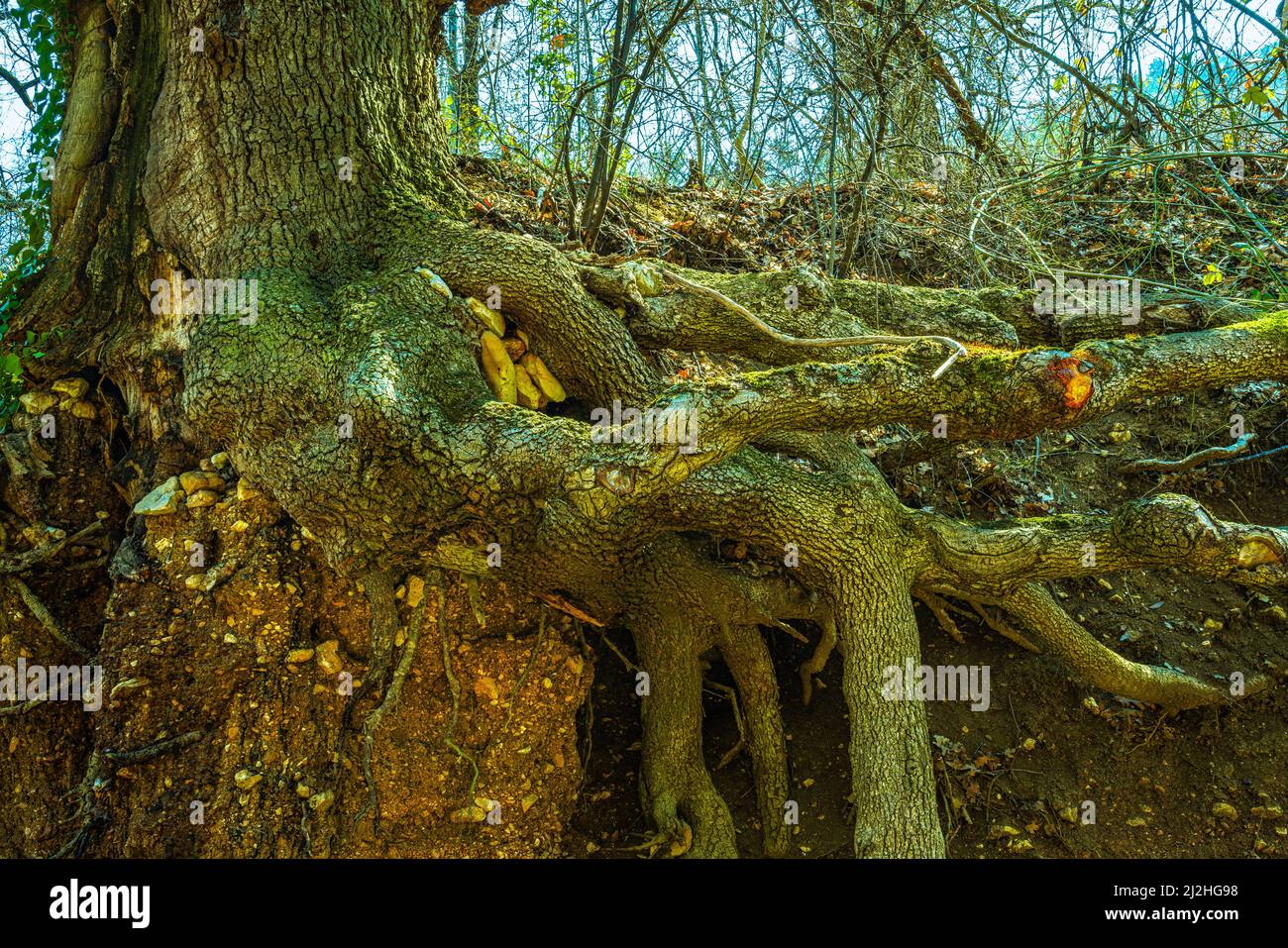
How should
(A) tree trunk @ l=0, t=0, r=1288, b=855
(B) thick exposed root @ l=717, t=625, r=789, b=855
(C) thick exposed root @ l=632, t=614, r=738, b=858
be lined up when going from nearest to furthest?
1. (A) tree trunk @ l=0, t=0, r=1288, b=855
2. (C) thick exposed root @ l=632, t=614, r=738, b=858
3. (B) thick exposed root @ l=717, t=625, r=789, b=855

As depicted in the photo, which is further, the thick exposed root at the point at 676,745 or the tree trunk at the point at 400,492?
the thick exposed root at the point at 676,745

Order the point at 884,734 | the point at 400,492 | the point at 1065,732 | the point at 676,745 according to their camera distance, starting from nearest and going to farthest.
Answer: the point at 400,492 → the point at 884,734 → the point at 676,745 → the point at 1065,732

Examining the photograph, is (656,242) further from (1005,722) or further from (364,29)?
(1005,722)

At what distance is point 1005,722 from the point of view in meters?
3.68

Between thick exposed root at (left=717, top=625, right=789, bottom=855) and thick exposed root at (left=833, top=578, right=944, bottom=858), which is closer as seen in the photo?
thick exposed root at (left=833, top=578, right=944, bottom=858)

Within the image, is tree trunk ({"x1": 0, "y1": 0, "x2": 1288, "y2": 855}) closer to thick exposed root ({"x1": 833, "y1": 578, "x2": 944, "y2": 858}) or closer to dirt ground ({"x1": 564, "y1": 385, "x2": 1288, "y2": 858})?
thick exposed root ({"x1": 833, "y1": 578, "x2": 944, "y2": 858})

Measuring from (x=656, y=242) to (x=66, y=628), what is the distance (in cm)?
283

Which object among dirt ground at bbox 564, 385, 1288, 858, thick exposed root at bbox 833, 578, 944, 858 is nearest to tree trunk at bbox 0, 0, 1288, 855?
thick exposed root at bbox 833, 578, 944, 858

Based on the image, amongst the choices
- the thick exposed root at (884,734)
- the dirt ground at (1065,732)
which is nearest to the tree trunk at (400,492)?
the thick exposed root at (884,734)

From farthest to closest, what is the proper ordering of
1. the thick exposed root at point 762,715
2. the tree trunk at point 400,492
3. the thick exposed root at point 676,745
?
the thick exposed root at point 762,715 → the thick exposed root at point 676,745 → the tree trunk at point 400,492

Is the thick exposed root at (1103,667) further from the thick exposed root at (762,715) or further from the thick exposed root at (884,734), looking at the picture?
the thick exposed root at (762,715)

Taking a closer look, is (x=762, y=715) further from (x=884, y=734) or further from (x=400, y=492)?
(x=400, y=492)

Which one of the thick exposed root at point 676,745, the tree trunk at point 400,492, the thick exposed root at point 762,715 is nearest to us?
the tree trunk at point 400,492

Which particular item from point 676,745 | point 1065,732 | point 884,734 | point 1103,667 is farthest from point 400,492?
point 1065,732
